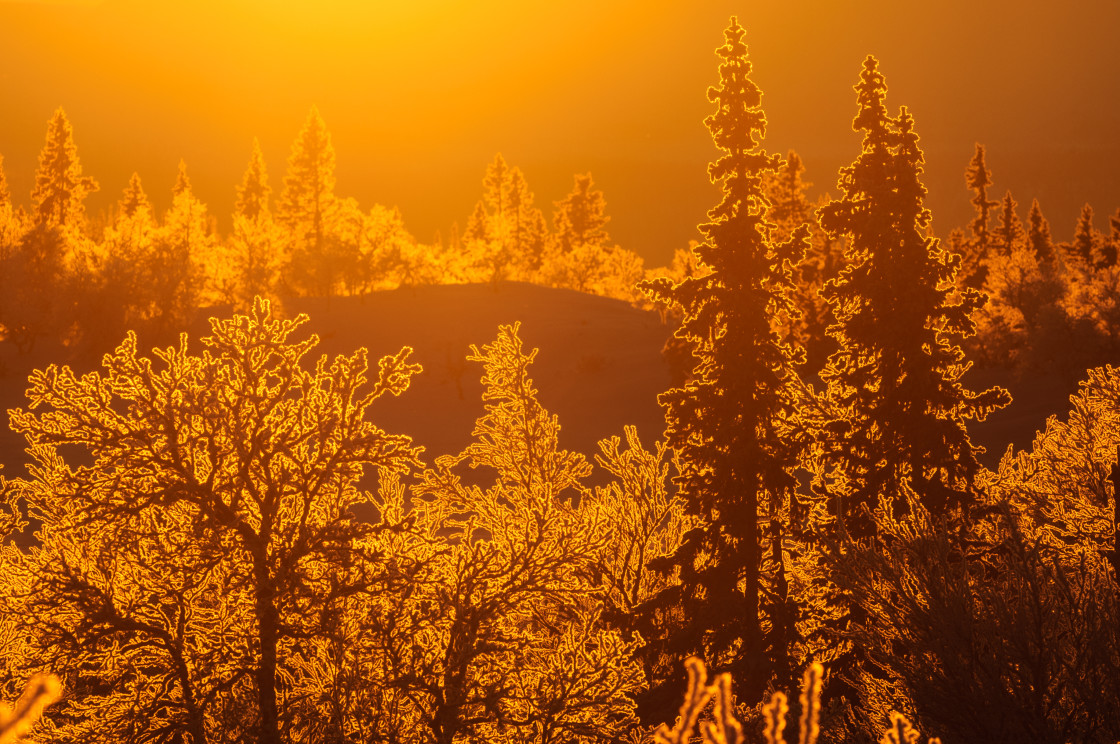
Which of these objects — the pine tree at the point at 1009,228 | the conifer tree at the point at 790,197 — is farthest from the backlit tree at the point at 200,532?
the pine tree at the point at 1009,228

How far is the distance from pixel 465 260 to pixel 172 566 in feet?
233

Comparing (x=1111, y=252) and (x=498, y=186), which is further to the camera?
(x=498, y=186)

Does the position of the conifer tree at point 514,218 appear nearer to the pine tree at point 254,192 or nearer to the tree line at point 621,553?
the pine tree at point 254,192

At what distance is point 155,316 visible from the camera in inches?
2196

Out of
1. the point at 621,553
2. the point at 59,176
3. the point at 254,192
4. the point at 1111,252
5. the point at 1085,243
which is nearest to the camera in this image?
the point at 621,553

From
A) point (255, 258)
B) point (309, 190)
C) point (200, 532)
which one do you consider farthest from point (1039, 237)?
point (200, 532)

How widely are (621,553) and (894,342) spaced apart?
20.9 feet

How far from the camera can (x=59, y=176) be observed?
240ft

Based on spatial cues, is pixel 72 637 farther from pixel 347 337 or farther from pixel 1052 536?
pixel 347 337

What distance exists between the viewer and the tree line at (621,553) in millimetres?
9891

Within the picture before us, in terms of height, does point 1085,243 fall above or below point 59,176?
above

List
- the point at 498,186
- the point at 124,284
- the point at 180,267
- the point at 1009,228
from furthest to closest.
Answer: the point at 498,186 → the point at 1009,228 → the point at 180,267 → the point at 124,284

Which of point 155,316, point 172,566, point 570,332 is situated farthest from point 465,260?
point 172,566

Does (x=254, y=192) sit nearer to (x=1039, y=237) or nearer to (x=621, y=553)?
(x=1039, y=237)
